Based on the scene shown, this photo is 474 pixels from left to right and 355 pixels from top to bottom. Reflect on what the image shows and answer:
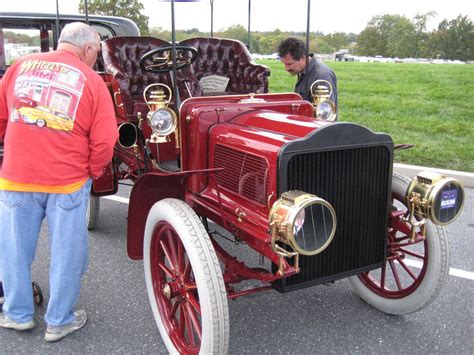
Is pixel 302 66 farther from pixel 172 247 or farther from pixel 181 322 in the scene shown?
pixel 181 322

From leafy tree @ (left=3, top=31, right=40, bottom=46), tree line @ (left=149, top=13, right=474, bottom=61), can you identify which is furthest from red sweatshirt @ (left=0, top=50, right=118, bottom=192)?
tree line @ (left=149, top=13, right=474, bottom=61)

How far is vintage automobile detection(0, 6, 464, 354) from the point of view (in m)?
2.13

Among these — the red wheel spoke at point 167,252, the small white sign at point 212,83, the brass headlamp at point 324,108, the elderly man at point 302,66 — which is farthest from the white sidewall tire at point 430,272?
the small white sign at point 212,83

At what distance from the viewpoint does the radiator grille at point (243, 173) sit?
231 cm

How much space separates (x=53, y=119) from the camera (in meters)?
2.42

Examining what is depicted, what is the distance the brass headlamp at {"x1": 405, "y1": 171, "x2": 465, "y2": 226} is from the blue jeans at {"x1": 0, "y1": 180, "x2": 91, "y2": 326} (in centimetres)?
167

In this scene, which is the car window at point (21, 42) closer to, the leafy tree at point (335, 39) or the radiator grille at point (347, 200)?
the radiator grille at point (347, 200)

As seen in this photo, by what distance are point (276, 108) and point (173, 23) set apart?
2.48 ft

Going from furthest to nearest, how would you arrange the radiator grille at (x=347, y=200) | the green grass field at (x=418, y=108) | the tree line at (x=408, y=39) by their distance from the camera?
the tree line at (x=408, y=39) < the green grass field at (x=418, y=108) < the radiator grille at (x=347, y=200)

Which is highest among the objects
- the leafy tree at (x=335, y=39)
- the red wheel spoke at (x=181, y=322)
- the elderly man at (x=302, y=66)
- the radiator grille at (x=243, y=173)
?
the leafy tree at (x=335, y=39)

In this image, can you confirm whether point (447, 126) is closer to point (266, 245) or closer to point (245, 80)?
point (245, 80)

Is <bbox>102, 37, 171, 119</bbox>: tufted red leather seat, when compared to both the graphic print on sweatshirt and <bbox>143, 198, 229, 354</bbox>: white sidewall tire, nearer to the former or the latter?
the graphic print on sweatshirt

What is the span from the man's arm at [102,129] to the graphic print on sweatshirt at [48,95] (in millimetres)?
105

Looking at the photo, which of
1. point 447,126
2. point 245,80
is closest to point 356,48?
point 447,126
